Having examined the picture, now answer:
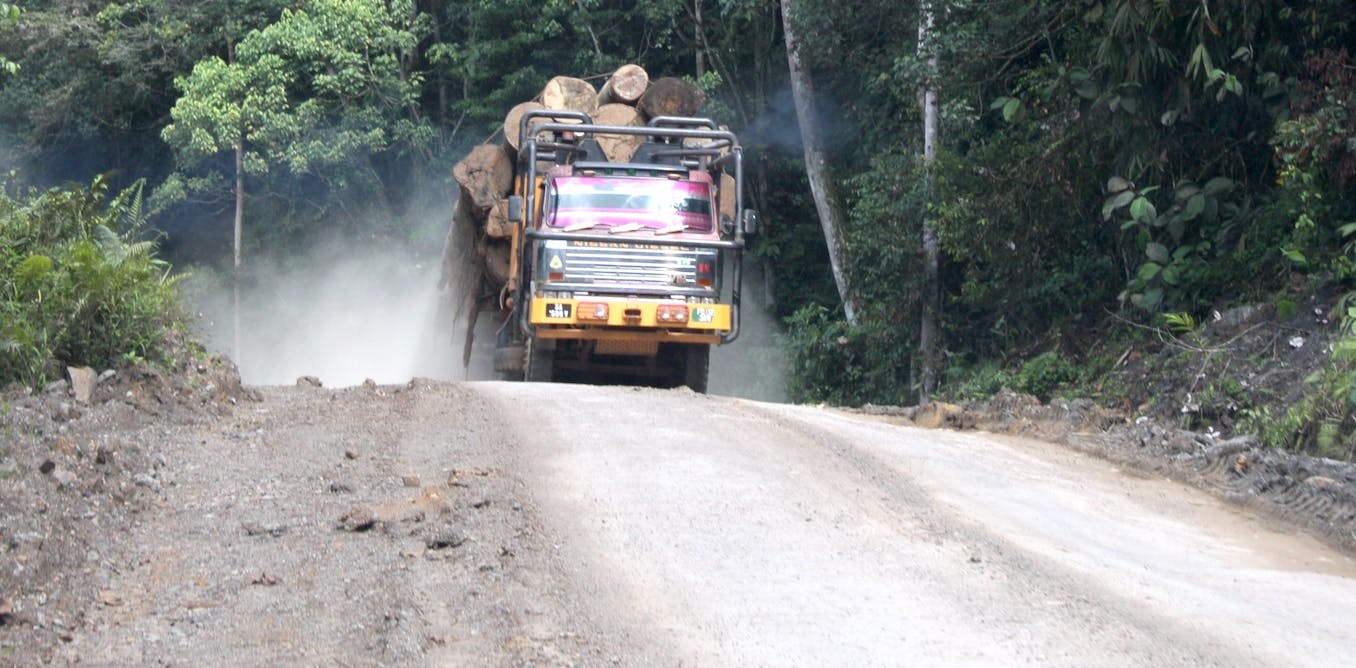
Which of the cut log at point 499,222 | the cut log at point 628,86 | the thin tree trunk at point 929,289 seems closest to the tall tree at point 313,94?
the cut log at point 628,86

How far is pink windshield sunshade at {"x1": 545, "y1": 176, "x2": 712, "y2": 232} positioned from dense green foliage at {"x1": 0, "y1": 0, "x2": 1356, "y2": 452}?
344 centimetres

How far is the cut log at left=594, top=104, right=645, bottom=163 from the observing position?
17067 mm

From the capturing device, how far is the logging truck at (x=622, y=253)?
14.6 meters

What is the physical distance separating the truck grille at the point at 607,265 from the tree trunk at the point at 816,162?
723cm

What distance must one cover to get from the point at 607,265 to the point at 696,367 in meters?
1.65

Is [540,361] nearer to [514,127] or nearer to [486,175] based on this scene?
[486,175]

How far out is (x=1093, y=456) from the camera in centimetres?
1098

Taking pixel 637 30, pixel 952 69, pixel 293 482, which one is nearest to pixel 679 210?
pixel 952 69

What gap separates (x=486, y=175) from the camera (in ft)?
56.5

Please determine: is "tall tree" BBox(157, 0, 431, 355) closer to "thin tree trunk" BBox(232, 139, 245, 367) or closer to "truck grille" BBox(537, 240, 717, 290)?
"thin tree trunk" BBox(232, 139, 245, 367)

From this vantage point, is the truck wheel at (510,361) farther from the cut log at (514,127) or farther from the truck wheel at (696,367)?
the cut log at (514,127)

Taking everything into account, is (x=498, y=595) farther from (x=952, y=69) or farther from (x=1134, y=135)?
(x=952, y=69)

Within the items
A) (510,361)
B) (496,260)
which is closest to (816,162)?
(496,260)

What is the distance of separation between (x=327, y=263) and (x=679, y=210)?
64.5 ft
